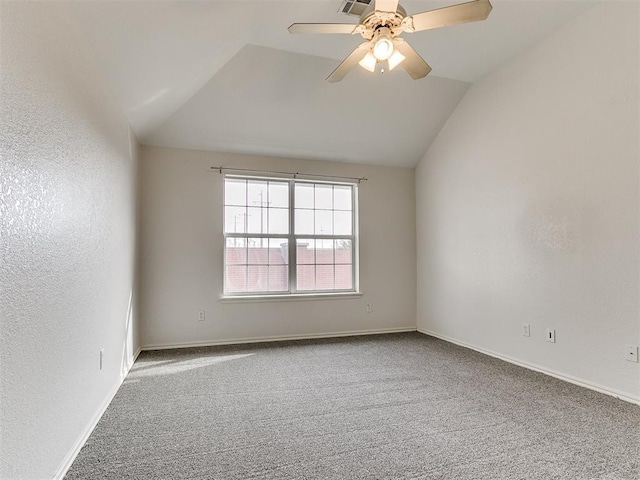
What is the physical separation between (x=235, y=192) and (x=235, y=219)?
33 centimetres

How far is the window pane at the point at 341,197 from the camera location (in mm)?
4996

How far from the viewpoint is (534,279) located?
130 inches

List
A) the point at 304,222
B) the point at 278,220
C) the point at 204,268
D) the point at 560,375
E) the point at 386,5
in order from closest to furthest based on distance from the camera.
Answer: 1. the point at 386,5
2. the point at 560,375
3. the point at 204,268
4. the point at 278,220
5. the point at 304,222

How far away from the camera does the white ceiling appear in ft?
8.05

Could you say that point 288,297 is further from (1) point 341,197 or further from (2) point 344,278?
(1) point 341,197

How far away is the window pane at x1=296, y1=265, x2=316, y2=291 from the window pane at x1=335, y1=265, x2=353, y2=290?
0.34 meters

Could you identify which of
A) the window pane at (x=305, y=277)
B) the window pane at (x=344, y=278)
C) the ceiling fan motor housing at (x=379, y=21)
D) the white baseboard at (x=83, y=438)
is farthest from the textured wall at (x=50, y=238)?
the window pane at (x=344, y=278)

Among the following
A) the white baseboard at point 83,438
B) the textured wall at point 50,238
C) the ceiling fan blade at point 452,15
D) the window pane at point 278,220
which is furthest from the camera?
the window pane at point 278,220

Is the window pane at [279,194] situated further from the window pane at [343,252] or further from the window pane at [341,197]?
the window pane at [343,252]

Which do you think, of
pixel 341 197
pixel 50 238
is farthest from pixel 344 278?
pixel 50 238

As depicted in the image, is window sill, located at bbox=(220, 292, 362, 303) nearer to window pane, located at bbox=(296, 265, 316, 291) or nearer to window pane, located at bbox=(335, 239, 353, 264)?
window pane, located at bbox=(296, 265, 316, 291)

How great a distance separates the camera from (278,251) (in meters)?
4.69

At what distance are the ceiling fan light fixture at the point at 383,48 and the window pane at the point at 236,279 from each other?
302 cm

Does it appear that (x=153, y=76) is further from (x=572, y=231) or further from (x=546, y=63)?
(x=572, y=231)
